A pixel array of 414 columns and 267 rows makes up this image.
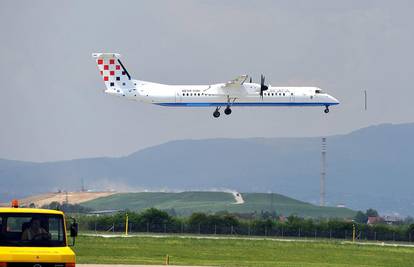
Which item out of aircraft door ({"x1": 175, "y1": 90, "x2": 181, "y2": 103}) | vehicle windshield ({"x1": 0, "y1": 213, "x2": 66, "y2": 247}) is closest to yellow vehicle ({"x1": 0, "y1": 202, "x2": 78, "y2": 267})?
vehicle windshield ({"x1": 0, "y1": 213, "x2": 66, "y2": 247})

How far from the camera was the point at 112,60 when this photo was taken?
13025 cm

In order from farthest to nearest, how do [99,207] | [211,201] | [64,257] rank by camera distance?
1. [211,201]
2. [99,207]
3. [64,257]

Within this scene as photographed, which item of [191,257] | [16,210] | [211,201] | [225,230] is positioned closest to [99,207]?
[211,201]

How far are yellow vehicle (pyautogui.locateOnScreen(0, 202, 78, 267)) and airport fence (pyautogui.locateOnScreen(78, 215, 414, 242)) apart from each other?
69.2m

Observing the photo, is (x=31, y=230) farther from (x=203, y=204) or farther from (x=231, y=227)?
(x=203, y=204)

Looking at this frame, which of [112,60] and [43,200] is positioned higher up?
[112,60]

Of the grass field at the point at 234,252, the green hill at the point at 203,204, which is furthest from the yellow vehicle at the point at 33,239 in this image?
the green hill at the point at 203,204

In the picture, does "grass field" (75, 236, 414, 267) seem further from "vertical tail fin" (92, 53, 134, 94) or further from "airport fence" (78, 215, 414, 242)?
"vertical tail fin" (92, 53, 134, 94)

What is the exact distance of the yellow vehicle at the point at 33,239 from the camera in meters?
35.8

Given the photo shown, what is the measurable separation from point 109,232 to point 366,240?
2534cm

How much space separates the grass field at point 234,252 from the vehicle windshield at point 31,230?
1008 inches

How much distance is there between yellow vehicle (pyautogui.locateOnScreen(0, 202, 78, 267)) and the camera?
35.8 metres

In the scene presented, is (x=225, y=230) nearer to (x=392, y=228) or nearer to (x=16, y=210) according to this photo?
(x=392, y=228)

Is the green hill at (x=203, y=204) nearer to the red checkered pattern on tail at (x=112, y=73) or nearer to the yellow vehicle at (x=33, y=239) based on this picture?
the red checkered pattern on tail at (x=112, y=73)
